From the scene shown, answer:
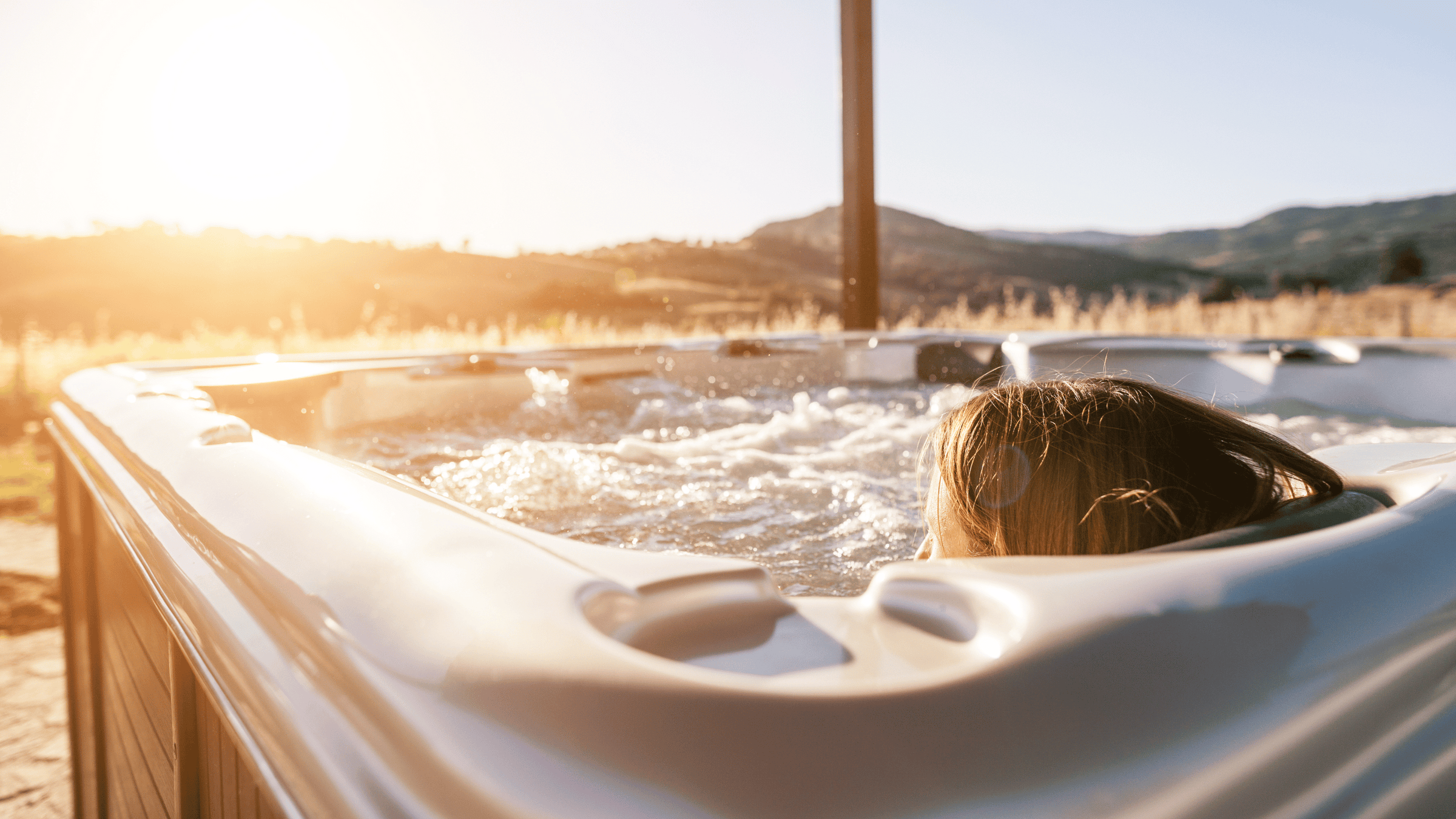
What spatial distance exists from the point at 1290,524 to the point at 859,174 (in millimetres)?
3385

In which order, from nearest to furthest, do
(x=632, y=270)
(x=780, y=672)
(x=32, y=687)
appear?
(x=780, y=672) → (x=32, y=687) → (x=632, y=270)

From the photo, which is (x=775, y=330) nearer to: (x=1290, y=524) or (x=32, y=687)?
(x=32, y=687)

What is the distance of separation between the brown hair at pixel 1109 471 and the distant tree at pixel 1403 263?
1645cm

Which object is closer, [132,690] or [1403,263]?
[132,690]

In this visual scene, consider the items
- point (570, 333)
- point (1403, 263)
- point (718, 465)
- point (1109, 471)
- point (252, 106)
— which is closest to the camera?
point (1109, 471)

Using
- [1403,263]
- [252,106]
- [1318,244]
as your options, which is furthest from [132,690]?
[1318,244]

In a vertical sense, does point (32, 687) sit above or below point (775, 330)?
below

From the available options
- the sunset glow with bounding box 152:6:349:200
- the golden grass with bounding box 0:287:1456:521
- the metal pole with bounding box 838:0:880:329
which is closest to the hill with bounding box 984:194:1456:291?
the golden grass with bounding box 0:287:1456:521

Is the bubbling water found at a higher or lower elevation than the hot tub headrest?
lower

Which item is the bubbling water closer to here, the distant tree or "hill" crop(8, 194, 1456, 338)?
the distant tree

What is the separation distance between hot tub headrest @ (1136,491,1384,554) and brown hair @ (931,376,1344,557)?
29 millimetres

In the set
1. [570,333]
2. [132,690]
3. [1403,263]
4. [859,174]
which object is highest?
[1403,263]

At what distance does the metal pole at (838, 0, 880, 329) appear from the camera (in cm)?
362

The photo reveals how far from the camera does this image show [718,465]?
6.22 ft
